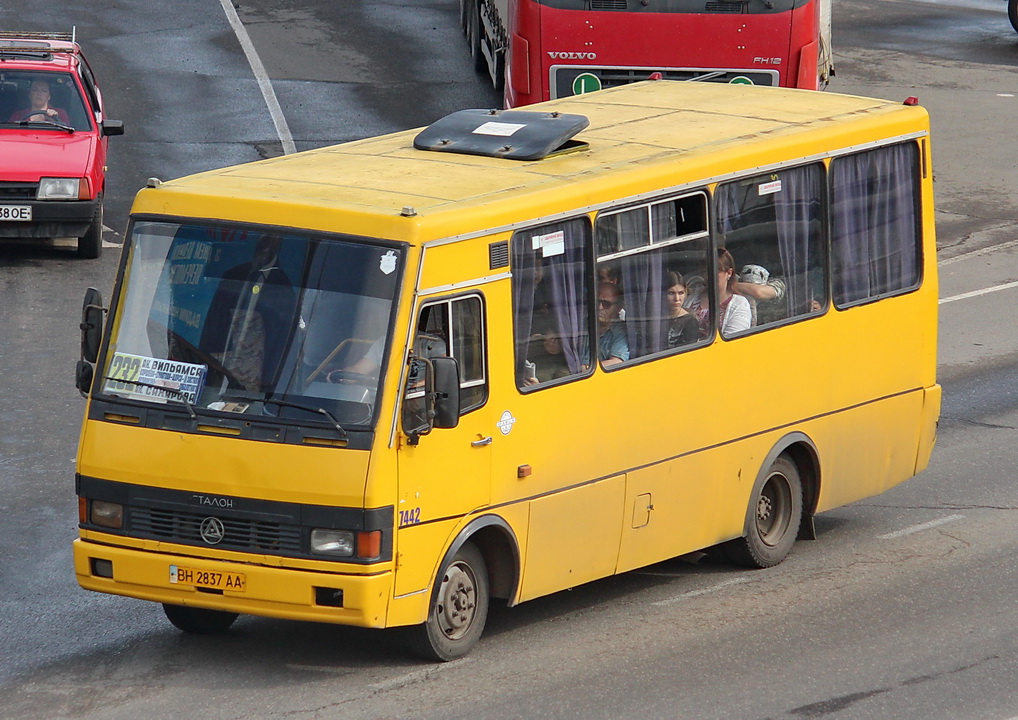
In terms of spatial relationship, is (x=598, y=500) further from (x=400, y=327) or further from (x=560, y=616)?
(x=400, y=327)

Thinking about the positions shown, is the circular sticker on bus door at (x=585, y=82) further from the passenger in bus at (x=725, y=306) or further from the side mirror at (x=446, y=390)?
the side mirror at (x=446, y=390)

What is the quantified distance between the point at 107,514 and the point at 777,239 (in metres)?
4.57

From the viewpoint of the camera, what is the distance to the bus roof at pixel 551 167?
8.89m

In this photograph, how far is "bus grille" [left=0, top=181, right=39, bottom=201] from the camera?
18344 mm

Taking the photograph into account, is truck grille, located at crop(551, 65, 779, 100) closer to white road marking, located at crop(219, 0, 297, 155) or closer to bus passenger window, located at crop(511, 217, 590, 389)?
white road marking, located at crop(219, 0, 297, 155)

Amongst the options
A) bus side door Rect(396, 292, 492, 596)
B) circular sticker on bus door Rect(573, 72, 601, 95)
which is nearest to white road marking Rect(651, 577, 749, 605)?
bus side door Rect(396, 292, 492, 596)

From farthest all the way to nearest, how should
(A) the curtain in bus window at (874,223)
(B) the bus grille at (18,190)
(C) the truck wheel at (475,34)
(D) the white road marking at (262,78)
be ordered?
(C) the truck wheel at (475,34) < (D) the white road marking at (262,78) < (B) the bus grille at (18,190) < (A) the curtain in bus window at (874,223)

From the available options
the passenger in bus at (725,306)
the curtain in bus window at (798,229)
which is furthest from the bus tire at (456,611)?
the curtain in bus window at (798,229)

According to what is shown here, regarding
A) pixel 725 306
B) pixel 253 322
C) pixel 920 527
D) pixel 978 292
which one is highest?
pixel 253 322

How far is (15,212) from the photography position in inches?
723

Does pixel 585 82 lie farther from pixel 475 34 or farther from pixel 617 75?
pixel 475 34

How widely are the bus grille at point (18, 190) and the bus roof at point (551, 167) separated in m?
7.84

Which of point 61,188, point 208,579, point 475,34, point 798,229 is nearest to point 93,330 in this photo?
point 208,579

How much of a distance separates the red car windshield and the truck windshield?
10.7 metres
